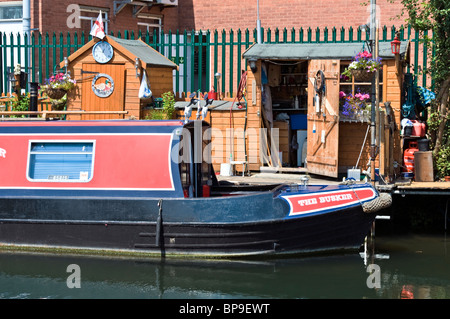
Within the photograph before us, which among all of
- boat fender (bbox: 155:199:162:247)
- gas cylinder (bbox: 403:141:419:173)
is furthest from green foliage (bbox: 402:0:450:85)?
boat fender (bbox: 155:199:162:247)

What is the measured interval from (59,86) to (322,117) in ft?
18.8

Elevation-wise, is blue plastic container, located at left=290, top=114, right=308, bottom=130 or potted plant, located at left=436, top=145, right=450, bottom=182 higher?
blue plastic container, located at left=290, top=114, right=308, bottom=130

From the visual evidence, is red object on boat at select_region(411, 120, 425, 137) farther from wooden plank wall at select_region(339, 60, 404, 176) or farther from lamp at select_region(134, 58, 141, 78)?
lamp at select_region(134, 58, 141, 78)

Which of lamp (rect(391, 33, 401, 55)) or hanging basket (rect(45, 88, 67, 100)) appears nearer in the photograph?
lamp (rect(391, 33, 401, 55))

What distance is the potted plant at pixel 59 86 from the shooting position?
54.6ft

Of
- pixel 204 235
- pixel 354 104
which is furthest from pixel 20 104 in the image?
pixel 204 235

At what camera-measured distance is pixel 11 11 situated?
874 inches

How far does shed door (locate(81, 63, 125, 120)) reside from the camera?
16594 millimetres

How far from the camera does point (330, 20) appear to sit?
22.1 meters

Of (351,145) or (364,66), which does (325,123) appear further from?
(364,66)

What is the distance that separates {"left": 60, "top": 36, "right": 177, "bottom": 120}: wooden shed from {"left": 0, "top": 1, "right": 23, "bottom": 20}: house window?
239 inches

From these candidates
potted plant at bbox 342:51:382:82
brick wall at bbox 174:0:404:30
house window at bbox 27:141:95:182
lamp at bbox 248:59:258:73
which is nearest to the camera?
house window at bbox 27:141:95:182
